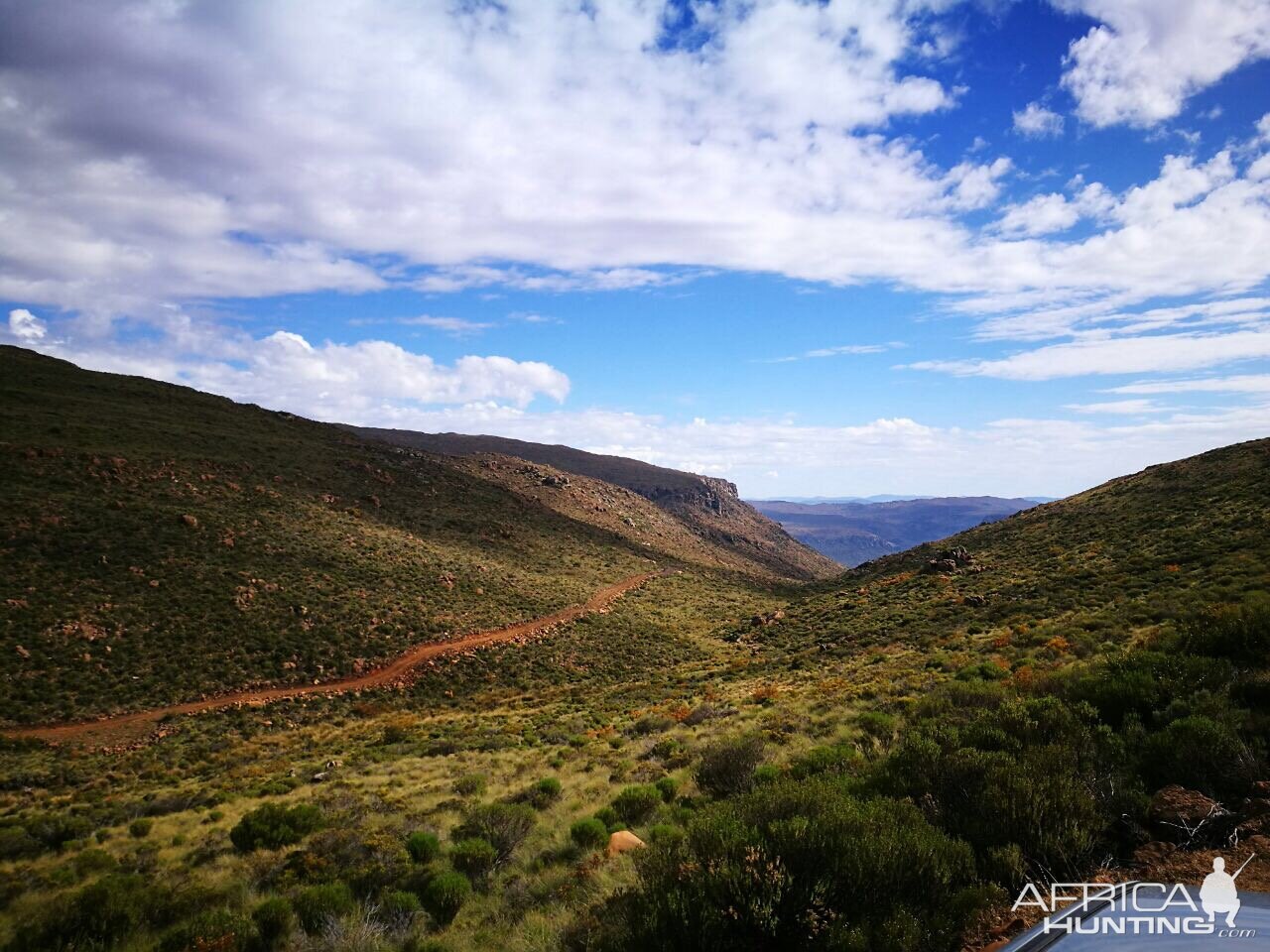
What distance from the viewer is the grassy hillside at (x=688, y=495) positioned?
120 metres

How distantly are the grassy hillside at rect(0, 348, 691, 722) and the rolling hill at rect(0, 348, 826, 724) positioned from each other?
0.43 feet

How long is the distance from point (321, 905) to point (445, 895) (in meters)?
1.51

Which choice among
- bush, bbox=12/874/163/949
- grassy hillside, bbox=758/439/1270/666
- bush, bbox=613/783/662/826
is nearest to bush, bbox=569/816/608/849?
bush, bbox=613/783/662/826

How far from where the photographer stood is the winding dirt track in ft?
69.8

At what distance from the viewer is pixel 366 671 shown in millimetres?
30875

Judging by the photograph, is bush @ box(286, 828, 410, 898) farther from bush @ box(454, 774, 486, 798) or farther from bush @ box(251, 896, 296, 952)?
bush @ box(454, 774, 486, 798)

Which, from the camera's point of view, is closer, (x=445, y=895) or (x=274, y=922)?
(x=274, y=922)

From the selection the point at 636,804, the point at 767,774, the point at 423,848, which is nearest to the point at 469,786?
the point at 423,848

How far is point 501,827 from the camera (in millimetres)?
9500

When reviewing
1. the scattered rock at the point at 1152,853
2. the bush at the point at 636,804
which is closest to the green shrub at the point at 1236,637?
the scattered rock at the point at 1152,853

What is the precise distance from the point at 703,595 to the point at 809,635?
23.8 metres

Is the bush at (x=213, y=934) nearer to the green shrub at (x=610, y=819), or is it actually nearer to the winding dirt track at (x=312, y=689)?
the green shrub at (x=610, y=819)

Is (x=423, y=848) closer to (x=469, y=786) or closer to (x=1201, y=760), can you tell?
(x=469, y=786)

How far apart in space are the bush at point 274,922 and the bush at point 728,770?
6597mm
